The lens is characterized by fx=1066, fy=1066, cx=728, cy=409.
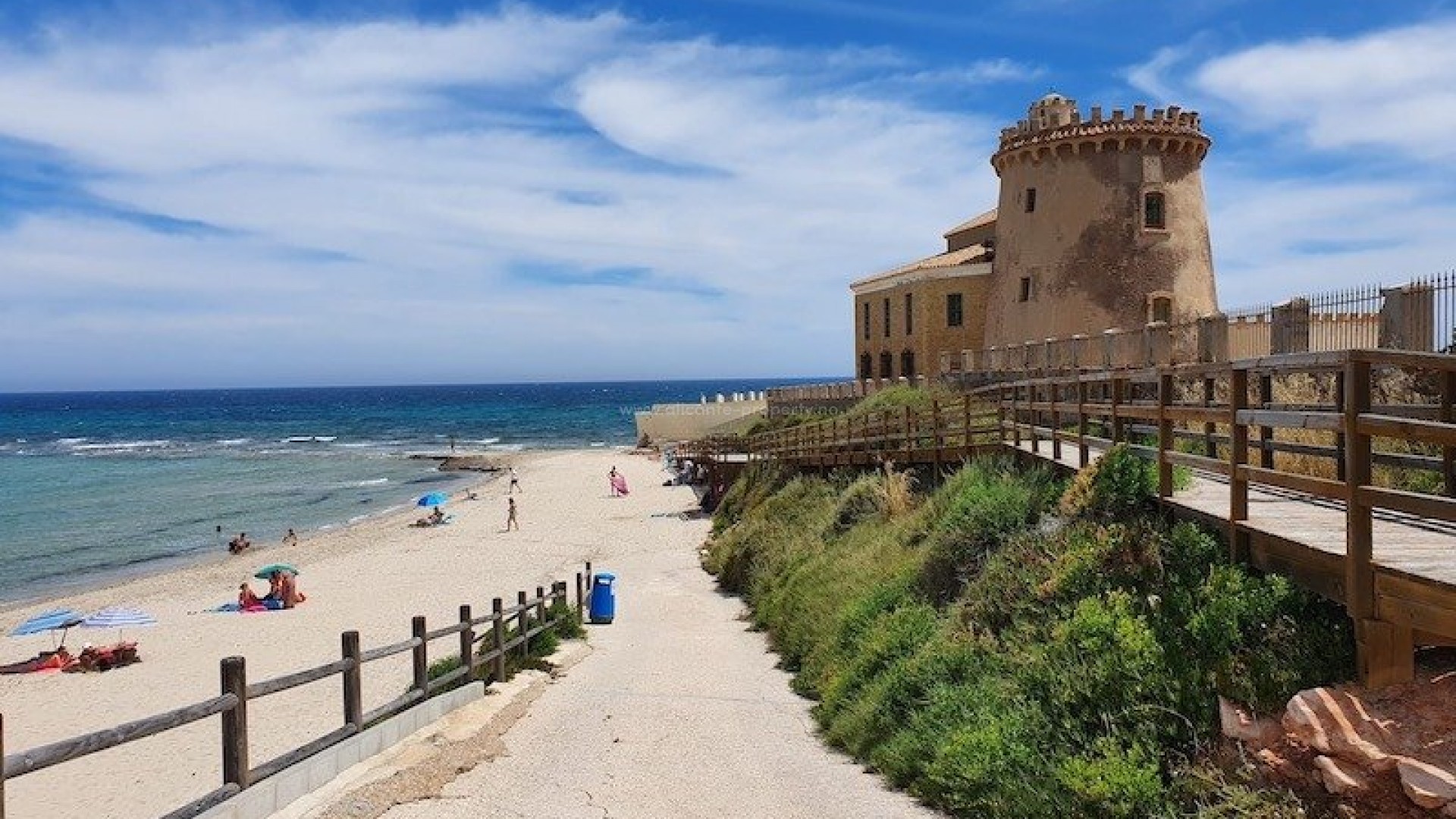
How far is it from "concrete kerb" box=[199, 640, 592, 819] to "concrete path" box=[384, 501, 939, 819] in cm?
20

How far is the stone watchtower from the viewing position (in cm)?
3200

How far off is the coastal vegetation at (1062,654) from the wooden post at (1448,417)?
183cm

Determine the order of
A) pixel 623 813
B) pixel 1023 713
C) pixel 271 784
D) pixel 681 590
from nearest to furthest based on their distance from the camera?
pixel 271 784, pixel 1023 713, pixel 623 813, pixel 681 590

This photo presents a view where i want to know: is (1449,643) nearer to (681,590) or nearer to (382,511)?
(681,590)

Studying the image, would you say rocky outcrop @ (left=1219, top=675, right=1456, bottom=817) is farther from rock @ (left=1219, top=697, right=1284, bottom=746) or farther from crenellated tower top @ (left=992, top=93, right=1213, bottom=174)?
crenellated tower top @ (left=992, top=93, right=1213, bottom=174)

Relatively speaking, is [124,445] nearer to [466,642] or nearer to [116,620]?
[116,620]

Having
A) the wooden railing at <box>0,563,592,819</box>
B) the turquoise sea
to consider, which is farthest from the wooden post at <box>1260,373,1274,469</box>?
the turquoise sea

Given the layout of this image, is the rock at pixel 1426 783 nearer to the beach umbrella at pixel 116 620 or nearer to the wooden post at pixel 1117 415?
the wooden post at pixel 1117 415

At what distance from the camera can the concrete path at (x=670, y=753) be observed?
340 inches

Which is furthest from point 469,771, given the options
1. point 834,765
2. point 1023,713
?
point 1023,713

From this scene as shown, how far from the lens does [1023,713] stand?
7.83 metres

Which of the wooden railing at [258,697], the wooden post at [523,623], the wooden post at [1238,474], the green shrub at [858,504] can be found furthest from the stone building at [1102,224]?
the wooden post at [1238,474]

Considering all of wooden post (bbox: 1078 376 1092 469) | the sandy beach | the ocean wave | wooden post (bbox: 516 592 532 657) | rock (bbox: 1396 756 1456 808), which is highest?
wooden post (bbox: 1078 376 1092 469)

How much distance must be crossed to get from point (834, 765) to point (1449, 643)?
17.8 feet
